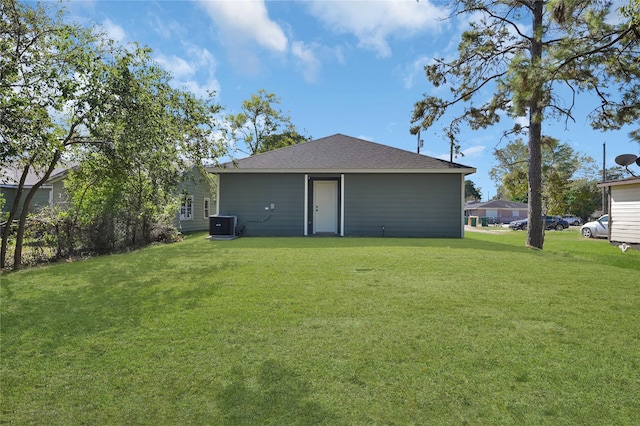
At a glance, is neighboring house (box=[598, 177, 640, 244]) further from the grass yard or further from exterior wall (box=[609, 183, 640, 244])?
the grass yard

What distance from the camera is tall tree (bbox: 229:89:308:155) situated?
27234mm

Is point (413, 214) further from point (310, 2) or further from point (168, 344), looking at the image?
point (168, 344)

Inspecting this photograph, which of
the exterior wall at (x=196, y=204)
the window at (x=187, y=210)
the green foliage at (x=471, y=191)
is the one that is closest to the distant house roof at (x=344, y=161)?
the exterior wall at (x=196, y=204)

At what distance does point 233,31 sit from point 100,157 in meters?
6.45

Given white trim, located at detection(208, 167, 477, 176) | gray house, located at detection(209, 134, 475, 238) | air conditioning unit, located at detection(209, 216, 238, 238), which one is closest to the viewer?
air conditioning unit, located at detection(209, 216, 238, 238)

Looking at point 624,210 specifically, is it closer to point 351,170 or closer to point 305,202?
point 351,170

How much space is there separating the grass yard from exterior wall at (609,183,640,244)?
958cm

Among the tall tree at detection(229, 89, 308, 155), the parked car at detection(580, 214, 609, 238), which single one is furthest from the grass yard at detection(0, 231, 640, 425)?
the tall tree at detection(229, 89, 308, 155)

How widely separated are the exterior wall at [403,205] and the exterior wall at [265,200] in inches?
69.2

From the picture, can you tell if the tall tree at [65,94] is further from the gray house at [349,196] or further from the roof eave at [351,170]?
the gray house at [349,196]

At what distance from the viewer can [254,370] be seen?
97.0 inches

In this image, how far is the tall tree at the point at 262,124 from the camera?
27234mm

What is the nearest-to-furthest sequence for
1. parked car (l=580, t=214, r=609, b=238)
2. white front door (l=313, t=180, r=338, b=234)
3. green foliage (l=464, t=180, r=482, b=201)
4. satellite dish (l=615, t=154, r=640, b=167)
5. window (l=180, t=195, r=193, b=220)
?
satellite dish (l=615, t=154, r=640, b=167), white front door (l=313, t=180, r=338, b=234), parked car (l=580, t=214, r=609, b=238), window (l=180, t=195, r=193, b=220), green foliage (l=464, t=180, r=482, b=201)

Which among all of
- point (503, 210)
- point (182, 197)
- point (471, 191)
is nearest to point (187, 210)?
point (182, 197)
